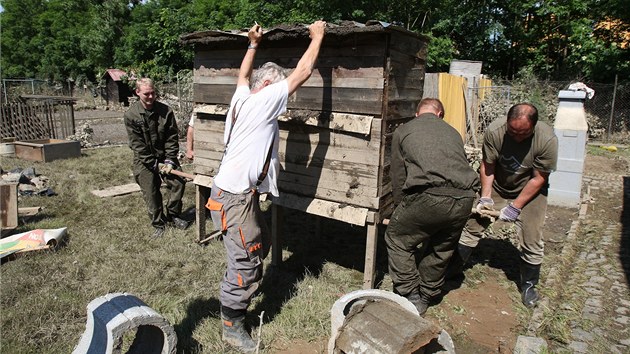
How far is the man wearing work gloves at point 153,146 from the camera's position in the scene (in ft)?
18.7

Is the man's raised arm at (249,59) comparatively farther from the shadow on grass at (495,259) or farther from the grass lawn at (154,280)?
the shadow on grass at (495,259)

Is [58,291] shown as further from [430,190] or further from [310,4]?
[310,4]

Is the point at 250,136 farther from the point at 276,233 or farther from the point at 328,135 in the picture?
the point at 276,233

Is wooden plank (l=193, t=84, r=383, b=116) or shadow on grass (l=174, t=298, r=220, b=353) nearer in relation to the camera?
shadow on grass (l=174, t=298, r=220, b=353)

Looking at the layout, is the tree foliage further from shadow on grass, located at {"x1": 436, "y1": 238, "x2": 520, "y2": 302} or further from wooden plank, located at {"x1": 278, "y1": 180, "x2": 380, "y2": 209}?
wooden plank, located at {"x1": 278, "y1": 180, "x2": 380, "y2": 209}

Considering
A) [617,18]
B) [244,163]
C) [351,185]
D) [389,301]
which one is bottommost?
[389,301]

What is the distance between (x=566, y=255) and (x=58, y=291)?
5881 mm

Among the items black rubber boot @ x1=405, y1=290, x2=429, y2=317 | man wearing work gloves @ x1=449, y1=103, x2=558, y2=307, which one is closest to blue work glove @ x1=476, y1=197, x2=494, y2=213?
man wearing work gloves @ x1=449, y1=103, x2=558, y2=307

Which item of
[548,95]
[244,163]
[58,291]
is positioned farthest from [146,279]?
[548,95]

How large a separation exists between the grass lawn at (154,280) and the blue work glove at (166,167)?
872mm

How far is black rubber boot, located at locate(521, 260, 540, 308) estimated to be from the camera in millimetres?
4285

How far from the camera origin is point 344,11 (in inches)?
809

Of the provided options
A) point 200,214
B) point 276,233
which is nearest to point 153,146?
point 200,214

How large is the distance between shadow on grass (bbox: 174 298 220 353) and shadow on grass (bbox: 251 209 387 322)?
1.33ft
